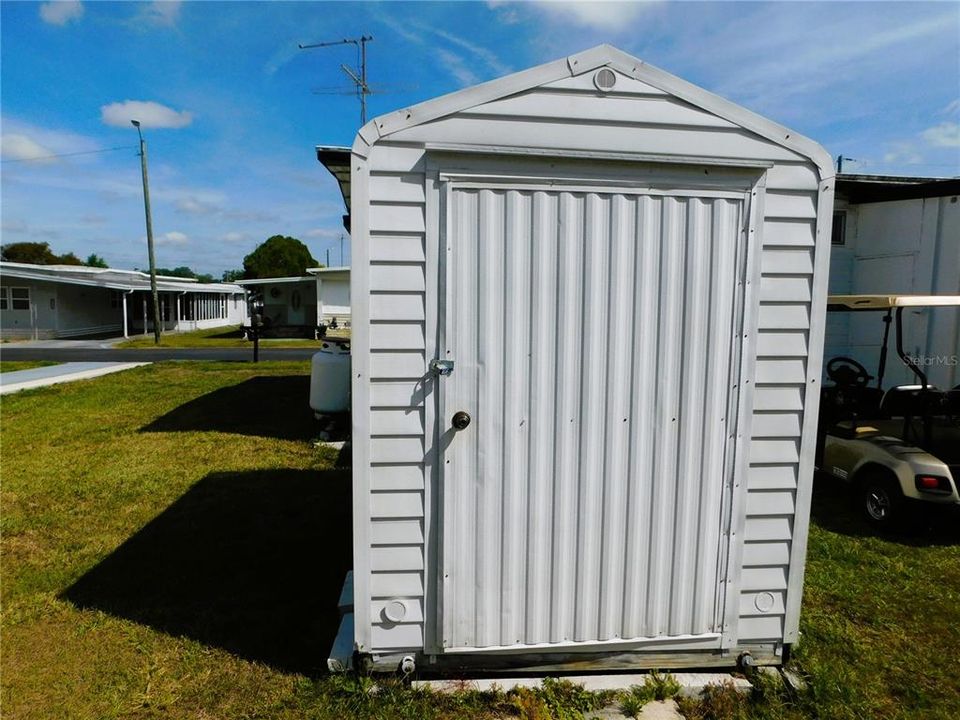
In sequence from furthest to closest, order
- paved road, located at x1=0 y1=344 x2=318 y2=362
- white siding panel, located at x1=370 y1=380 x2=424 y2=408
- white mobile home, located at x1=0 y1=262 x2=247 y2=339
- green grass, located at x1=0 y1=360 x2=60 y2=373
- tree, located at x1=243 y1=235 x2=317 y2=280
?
tree, located at x1=243 y1=235 x2=317 y2=280 → white mobile home, located at x1=0 y1=262 x2=247 y2=339 → paved road, located at x1=0 y1=344 x2=318 y2=362 → green grass, located at x1=0 y1=360 x2=60 y2=373 → white siding panel, located at x1=370 y1=380 x2=424 y2=408

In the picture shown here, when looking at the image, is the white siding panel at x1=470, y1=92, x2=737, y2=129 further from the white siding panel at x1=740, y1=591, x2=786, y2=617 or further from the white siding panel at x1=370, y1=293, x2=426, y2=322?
the white siding panel at x1=740, y1=591, x2=786, y2=617

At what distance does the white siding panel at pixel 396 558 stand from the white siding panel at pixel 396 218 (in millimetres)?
1377

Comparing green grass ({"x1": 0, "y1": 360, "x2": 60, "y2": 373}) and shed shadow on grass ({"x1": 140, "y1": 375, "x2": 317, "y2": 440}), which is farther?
green grass ({"x1": 0, "y1": 360, "x2": 60, "y2": 373})

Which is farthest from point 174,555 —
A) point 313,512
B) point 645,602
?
point 645,602

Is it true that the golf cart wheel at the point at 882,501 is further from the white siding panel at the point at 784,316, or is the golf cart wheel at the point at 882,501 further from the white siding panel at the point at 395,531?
the white siding panel at the point at 395,531

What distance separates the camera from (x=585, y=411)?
2.54 m

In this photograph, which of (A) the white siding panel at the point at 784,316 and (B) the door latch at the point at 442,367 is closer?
(B) the door latch at the point at 442,367

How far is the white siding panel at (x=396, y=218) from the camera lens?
2.39m

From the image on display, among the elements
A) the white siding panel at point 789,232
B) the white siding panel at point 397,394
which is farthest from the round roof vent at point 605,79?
the white siding panel at point 397,394

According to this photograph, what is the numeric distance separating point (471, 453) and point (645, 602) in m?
1.07

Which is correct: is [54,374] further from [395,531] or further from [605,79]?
[605,79]

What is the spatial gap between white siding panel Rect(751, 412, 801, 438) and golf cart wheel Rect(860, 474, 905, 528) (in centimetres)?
253

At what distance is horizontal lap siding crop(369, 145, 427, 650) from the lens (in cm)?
239

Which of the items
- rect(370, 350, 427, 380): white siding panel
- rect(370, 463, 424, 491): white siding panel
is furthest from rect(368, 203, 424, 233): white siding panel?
rect(370, 463, 424, 491): white siding panel
